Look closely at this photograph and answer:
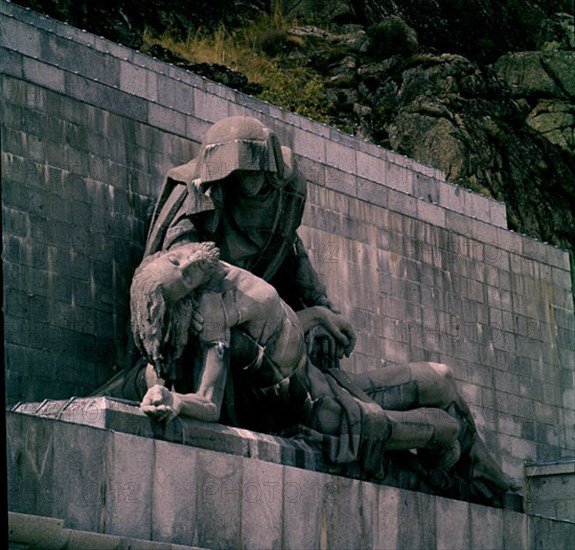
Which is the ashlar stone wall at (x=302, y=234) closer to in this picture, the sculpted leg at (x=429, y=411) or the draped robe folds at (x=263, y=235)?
the draped robe folds at (x=263, y=235)

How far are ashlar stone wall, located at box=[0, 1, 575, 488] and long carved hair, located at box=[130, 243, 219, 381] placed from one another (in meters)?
1.14

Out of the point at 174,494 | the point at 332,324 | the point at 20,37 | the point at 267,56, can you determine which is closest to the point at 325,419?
the point at 332,324

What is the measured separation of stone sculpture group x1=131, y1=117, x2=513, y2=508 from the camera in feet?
56.2

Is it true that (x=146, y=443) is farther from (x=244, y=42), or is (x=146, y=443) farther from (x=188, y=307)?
(x=244, y=42)

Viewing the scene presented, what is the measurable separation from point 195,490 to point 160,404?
71cm

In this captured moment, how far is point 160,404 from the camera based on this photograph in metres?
16.4

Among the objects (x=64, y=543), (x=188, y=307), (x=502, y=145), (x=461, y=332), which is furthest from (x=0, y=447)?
(x=502, y=145)

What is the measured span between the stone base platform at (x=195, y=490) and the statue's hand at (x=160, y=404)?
0.26 feet

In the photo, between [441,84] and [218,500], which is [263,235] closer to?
[218,500]

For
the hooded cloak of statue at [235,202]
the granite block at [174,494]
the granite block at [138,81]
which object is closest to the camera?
the granite block at [174,494]

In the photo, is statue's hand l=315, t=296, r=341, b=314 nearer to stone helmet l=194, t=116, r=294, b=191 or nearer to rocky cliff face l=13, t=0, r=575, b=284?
stone helmet l=194, t=116, r=294, b=191

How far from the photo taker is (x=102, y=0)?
32750 millimetres

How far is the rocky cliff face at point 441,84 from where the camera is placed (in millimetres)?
30297

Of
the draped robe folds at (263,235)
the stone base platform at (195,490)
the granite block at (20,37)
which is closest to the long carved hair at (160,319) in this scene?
the stone base platform at (195,490)
